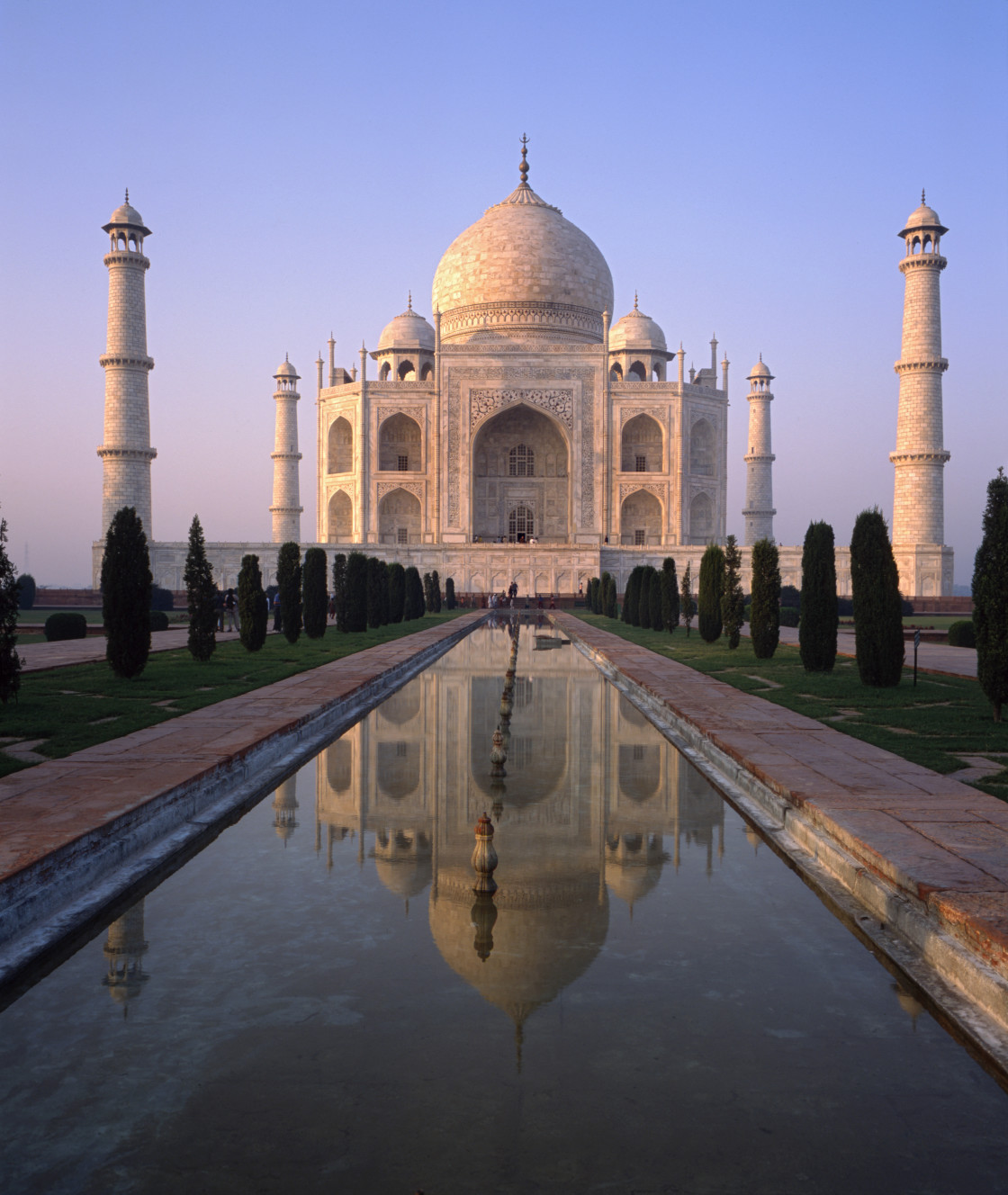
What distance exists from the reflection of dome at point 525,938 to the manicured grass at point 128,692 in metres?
2.80

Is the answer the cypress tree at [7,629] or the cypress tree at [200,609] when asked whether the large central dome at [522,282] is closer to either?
the cypress tree at [200,609]

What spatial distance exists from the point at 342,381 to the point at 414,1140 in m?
43.5

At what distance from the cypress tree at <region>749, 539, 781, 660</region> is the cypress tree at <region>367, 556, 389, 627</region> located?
27.5ft

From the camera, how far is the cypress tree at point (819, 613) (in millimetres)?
11195

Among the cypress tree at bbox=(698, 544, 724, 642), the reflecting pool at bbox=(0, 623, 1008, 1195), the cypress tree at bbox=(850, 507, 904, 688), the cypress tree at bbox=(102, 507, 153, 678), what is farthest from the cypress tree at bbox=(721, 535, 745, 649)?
the reflecting pool at bbox=(0, 623, 1008, 1195)

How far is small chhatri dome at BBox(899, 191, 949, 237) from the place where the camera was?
104 ft

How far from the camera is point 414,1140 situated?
6.33 feet

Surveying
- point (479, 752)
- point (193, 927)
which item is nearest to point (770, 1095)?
point (193, 927)

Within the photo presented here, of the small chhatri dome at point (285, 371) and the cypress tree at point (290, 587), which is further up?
the small chhatri dome at point (285, 371)

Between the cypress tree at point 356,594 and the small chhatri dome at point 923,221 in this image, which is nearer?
the cypress tree at point 356,594

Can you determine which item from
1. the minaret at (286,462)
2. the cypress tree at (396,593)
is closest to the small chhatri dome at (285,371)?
the minaret at (286,462)

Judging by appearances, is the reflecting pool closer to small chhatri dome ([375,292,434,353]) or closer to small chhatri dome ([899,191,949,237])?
small chhatri dome ([899,191,949,237])

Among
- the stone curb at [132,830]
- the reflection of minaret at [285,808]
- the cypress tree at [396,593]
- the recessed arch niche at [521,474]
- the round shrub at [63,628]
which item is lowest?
the reflection of minaret at [285,808]

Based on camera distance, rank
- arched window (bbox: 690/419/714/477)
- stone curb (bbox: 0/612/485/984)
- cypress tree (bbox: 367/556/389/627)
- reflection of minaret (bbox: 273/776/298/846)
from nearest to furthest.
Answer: stone curb (bbox: 0/612/485/984)
reflection of minaret (bbox: 273/776/298/846)
cypress tree (bbox: 367/556/389/627)
arched window (bbox: 690/419/714/477)
